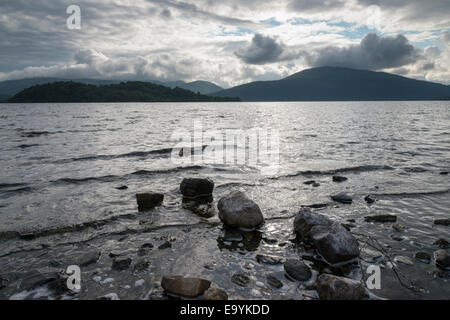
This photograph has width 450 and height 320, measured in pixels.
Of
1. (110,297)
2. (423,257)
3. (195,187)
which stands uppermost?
(195,187)

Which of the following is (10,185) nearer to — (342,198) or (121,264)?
(121,264)

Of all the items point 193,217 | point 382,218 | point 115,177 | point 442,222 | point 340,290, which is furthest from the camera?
point 115,177

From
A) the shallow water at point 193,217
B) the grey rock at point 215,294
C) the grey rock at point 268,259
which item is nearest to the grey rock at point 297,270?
the shallow water at point 193,217

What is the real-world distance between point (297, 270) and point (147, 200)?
19.4 ft

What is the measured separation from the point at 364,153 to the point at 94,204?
18.8 meters

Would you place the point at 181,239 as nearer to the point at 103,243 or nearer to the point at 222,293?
the point at 103,243

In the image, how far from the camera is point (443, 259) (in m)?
5.58

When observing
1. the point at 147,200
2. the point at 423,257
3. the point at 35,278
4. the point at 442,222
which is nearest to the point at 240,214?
the point at 147,200

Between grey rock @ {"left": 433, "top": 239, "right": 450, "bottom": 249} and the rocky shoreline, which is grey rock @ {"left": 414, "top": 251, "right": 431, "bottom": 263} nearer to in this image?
the rocky shoreline

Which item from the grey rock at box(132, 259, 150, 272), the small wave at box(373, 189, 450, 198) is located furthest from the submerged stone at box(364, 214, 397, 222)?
the grey rock at box(132, 259, 150, 272)

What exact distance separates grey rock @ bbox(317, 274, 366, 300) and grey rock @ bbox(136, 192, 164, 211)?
255 inches

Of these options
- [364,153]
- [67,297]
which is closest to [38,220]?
[67,297]

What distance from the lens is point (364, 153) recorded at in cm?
1930
